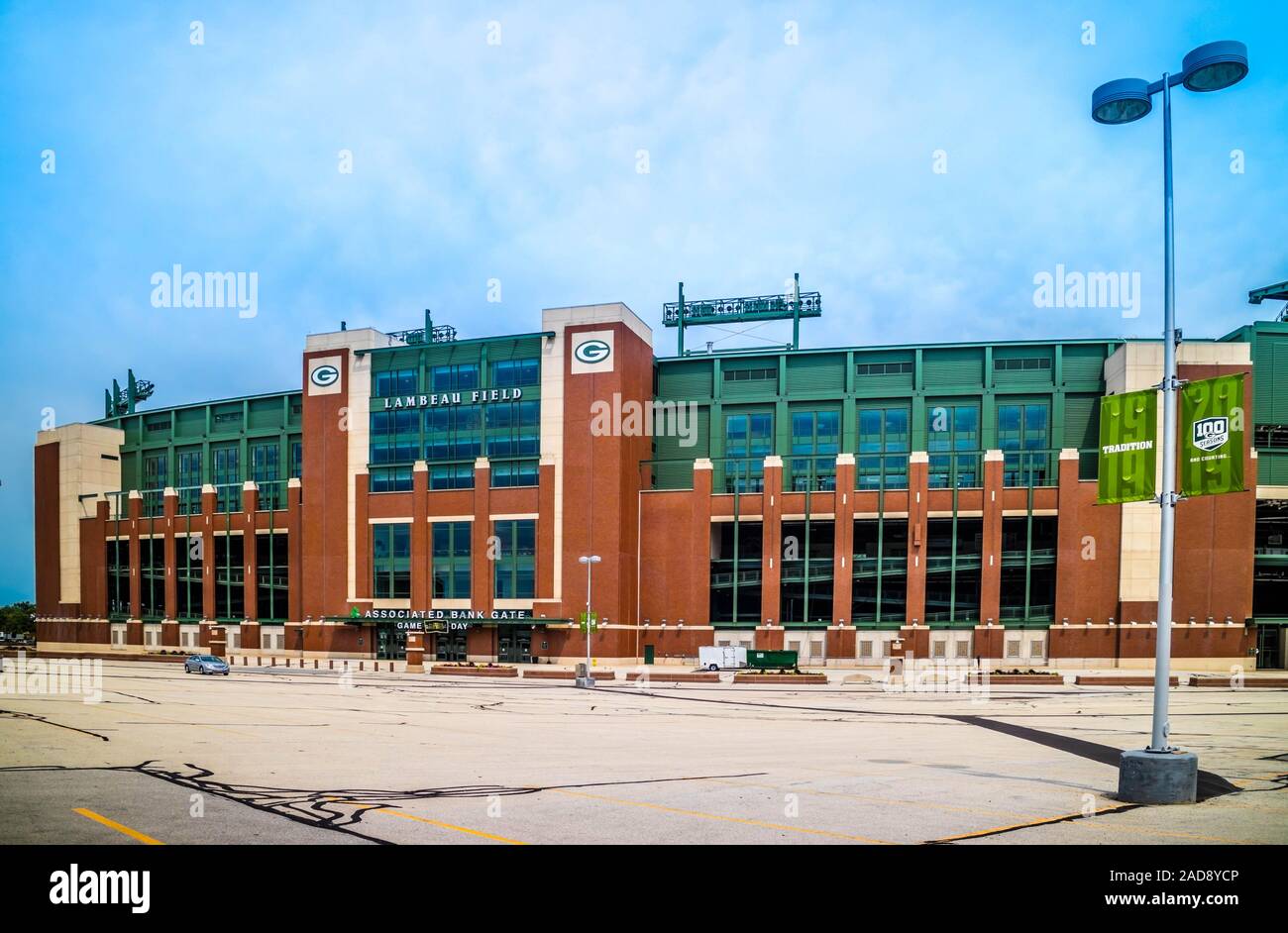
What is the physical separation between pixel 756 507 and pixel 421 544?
2546 centimetres

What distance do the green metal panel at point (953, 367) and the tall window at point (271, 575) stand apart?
5509 centimetres

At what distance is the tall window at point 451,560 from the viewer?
6525 cm

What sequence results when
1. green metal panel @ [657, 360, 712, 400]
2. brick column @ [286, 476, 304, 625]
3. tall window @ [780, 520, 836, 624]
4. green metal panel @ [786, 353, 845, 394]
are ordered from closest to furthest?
1. tall window @ [780, 520, 836, 624]
2. green metal panel @ [786, 353, 845, 394]
3. green metal panel @ [657, 360, 712, 400]
4. brick column @ [286, 476, 304, 625]

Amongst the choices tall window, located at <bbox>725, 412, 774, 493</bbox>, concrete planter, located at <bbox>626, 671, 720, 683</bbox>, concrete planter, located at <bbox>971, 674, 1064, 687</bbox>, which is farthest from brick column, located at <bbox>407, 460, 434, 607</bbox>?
concrete planter, located at <bbox>971, 674, 1064, 687</bbox>

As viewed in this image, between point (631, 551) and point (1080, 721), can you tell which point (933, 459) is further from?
point (1080, 721)

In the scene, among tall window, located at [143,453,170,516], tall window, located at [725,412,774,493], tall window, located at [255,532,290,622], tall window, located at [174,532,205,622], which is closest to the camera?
tall window, located at [725,412,774,493]

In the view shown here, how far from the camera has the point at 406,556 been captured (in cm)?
6719

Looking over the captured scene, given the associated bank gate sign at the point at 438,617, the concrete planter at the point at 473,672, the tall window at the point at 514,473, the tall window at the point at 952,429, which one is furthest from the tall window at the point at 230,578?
the tall window at the point at 952,429

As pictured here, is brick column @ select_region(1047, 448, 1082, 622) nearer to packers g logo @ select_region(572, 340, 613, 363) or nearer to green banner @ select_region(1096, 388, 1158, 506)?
packers g logo @ select_region(572, 340, 613, 363)

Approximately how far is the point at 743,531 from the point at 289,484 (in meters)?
38.3

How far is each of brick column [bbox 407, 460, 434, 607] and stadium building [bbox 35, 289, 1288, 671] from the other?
168 mm

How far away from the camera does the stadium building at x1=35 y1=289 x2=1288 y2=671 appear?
60188 mm
